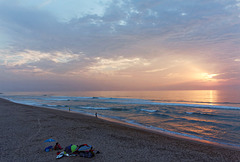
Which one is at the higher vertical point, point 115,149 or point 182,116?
point 115,149

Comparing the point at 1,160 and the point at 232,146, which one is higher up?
the point at 1,160

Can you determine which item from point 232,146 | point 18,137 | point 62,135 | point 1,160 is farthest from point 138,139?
point 18,137

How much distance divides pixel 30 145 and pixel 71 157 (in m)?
3.54

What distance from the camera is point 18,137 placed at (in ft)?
34.6

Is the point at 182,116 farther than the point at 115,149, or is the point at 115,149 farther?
the point at 182,116

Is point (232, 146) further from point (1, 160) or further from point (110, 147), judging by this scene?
point (1, 160)

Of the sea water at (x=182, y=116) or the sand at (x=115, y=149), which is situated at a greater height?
the sand at (x=115, y=149)

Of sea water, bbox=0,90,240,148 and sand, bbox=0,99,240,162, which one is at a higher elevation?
sand, bbox=0,99,240,162

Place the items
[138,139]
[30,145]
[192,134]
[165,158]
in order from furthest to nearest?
[192,134] < [138,139] < [30,145] < [165,158]

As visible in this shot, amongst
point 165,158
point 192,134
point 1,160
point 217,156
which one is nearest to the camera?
point 1,160

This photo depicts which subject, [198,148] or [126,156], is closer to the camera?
[126,156]

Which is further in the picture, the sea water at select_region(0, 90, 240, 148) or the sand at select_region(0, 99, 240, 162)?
the sea water at select_region(0, 90, 240, 148)

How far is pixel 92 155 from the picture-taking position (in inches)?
294

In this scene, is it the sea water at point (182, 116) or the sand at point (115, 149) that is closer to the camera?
the sand at point (115, 149)
